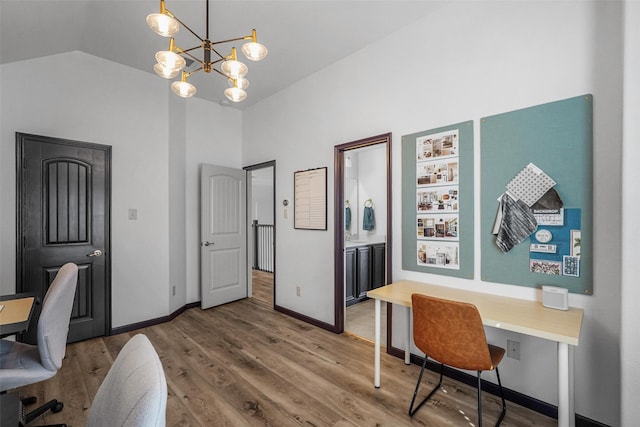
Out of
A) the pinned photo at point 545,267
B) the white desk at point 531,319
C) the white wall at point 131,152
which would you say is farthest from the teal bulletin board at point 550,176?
the white wall at point 131,152

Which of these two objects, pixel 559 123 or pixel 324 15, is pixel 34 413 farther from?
pixel 559 123

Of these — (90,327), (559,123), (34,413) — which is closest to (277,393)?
(34,413)

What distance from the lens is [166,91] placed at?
3719mm

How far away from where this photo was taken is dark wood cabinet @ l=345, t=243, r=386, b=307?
423cm

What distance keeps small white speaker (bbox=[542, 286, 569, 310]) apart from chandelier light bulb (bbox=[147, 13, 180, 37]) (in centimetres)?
280

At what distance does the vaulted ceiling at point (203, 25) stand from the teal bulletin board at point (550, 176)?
131cm

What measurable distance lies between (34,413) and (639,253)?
11.8 feet

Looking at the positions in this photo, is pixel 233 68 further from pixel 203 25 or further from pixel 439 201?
pixel 439 201

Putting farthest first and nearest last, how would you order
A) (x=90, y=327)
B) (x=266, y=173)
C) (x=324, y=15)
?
(x=266, y=173) → (x=90, y=327) → (x=324, y=15)

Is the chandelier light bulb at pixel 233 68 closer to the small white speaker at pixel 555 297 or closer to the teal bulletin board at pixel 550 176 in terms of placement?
the teal bulletin board at pixel 550 176

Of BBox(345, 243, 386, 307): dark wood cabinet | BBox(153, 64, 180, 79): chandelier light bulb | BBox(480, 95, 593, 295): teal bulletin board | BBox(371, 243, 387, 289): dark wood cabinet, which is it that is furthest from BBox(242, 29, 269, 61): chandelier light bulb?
BBox(371, 243, 387, 289): dark wood cabinet

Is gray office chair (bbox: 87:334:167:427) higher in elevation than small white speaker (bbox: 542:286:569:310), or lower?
higher

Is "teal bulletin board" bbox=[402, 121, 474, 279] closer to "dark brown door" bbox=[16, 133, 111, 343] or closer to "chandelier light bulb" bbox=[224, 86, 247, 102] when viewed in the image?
"chandelier light bulb" bbox=[224, 86, 247, 102]

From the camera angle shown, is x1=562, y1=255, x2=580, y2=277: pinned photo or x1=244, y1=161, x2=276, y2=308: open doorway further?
x1=244, y1=161, x2=276, y2=308: open doorway
